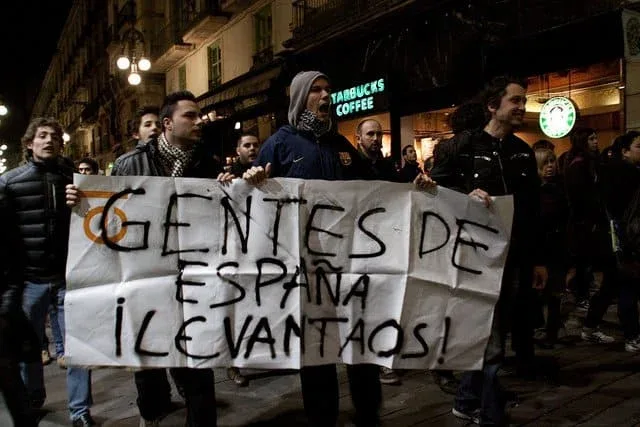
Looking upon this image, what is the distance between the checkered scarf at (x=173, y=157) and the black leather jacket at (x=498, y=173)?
1.45 meters

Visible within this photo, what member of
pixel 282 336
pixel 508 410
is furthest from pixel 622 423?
pixel 282 336

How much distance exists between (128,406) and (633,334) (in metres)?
4.33

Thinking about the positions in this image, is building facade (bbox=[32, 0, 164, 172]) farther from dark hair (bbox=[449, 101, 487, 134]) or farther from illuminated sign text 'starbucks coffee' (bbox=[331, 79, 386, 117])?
dark hair (bbox=[449, 101, 487, 134])

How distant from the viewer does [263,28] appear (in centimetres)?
1877

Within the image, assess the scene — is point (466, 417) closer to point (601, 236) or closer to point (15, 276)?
point (15, 276)

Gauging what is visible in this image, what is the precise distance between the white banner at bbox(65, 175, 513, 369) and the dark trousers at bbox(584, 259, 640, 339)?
2.78 m

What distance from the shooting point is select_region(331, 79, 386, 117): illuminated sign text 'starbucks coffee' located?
549 inches

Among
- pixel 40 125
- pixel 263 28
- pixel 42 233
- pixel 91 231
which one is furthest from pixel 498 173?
pixel 263 28

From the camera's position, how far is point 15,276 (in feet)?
11.1

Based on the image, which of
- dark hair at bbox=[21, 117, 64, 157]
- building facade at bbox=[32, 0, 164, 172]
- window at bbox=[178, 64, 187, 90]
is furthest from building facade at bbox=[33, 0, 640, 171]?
building facade at bbox=[32, 0, 164, 172]

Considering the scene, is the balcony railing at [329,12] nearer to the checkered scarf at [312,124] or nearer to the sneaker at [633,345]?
the sneaker at [633,345]

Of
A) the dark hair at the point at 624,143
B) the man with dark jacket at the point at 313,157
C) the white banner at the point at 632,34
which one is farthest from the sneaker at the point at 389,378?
the white banner at the point at 632,34

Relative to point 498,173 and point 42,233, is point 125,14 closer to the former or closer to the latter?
point 42,233

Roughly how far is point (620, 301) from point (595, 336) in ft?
1.58
